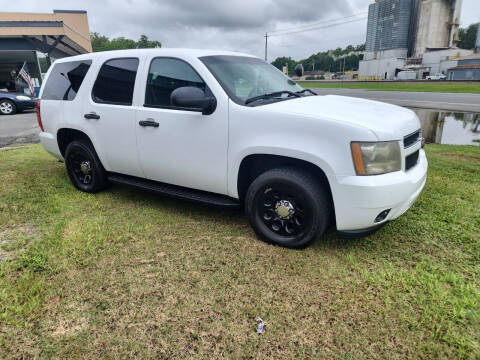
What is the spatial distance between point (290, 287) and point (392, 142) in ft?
4.62

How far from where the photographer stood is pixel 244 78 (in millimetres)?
3488

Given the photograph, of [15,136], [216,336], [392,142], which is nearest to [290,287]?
[216,336]

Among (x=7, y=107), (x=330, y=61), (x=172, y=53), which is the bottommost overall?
(x=7, y=107)

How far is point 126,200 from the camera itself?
4438 mm

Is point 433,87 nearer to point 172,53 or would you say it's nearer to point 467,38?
point 172,53

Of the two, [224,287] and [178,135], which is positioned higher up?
[178,135]

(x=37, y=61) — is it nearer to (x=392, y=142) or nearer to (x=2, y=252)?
(x=2, y=252)

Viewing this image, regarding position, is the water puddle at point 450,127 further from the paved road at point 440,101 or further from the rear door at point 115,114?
the rear door at point 115,114

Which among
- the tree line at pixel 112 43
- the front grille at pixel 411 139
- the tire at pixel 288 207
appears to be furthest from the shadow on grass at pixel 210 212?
the tree line at pixel 112 43

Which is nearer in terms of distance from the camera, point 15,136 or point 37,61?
point 15,136

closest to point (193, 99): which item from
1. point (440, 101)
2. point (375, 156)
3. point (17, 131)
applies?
point (375, 156)

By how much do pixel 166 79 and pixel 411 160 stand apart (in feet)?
8.39

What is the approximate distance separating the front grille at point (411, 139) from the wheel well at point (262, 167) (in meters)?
0.74

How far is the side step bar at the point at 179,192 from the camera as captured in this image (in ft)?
11.1
